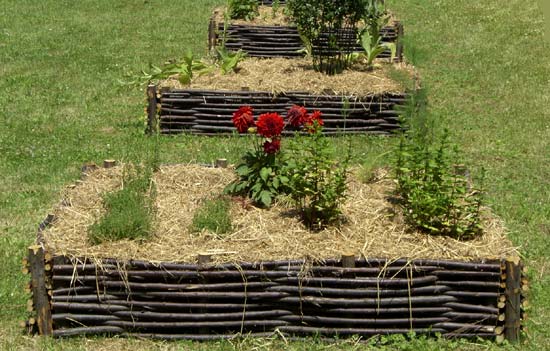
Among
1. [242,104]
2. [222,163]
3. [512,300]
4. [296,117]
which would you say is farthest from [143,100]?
[512,300]

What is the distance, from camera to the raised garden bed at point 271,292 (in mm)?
5137

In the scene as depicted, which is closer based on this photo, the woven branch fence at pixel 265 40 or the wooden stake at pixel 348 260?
the wooden stake at pixel 348 260

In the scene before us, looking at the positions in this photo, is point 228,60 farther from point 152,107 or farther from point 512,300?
Result: point 512,300

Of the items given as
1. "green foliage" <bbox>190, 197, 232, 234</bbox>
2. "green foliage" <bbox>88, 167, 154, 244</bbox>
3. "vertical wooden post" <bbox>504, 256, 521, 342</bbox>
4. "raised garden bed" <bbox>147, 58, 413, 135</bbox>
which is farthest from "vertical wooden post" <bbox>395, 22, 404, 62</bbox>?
"vertical wooden post" <bbox>504, 256, 521, 342</bbox>

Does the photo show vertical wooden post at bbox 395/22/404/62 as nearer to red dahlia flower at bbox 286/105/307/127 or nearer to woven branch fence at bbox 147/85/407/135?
woven branch fence at bbox 147/85/407/135

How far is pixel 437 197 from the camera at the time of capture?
5.54m

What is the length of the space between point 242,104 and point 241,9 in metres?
3.69

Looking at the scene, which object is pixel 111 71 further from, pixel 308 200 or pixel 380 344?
pixel 380 344

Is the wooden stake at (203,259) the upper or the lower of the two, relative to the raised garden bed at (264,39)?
lower

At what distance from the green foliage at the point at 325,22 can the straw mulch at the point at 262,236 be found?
3.82 m

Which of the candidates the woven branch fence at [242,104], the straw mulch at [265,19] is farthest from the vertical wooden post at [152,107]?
the straw mulch at [265,19]

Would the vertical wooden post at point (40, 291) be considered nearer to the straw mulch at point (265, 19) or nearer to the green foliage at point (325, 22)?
the green foliage at point (325, 22)

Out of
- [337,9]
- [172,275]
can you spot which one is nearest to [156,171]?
[172,275]

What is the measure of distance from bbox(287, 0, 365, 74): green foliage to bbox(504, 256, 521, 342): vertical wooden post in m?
5.08
